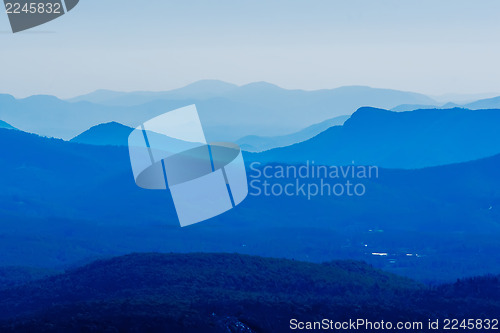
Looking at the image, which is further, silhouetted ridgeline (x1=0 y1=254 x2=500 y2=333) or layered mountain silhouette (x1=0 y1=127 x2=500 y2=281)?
layered mountain silhouette (x1=0 y1=127 x2=500 y2=281)

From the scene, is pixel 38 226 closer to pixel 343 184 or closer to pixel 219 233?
pixel 219 233

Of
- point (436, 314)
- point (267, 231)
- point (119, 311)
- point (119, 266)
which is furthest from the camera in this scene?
point (267, 231)

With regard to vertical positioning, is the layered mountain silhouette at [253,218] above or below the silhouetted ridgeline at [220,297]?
below

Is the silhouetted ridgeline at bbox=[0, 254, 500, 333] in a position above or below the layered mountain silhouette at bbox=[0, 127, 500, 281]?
above

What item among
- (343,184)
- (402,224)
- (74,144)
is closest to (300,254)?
(402,224)

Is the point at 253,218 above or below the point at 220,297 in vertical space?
below
